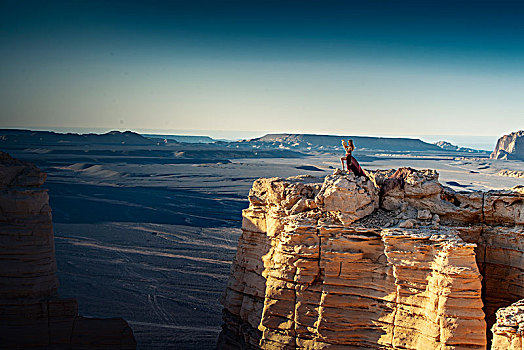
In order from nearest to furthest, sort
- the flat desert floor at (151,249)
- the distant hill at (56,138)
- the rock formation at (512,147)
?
the flat desert floor at (151,249), the distant hill at (56,138), the rock formation at (512,147)

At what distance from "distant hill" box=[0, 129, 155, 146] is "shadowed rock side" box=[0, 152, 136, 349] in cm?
13283

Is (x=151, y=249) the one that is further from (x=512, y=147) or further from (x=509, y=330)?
(x=512, y=147)

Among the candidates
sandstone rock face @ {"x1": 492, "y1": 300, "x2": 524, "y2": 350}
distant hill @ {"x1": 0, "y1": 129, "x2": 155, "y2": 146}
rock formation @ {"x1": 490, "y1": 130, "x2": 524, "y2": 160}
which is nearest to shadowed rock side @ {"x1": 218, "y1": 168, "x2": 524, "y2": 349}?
sandstone rock face @ {"x1": 492, "y1": 300, "x2": 524, "y2": 350}

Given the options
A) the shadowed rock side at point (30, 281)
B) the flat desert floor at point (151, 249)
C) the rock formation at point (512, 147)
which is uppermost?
the rock formation at point (512, 147)

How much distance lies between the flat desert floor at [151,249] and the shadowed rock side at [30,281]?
5612 mm

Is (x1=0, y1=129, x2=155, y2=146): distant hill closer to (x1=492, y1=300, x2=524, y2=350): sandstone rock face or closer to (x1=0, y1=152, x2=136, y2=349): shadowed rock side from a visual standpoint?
(x1=0, y1=152, x2=136, y2=349): shadowed rock side

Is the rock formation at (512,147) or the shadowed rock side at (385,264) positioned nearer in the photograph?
the shadowed rock side at (385,264)

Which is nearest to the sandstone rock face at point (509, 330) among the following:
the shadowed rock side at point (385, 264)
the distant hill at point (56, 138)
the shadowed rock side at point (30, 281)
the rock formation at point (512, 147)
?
the shadowed rock side at point (385, 264)

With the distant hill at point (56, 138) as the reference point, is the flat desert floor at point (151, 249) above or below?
below

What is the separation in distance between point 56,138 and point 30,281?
172349 millimetres

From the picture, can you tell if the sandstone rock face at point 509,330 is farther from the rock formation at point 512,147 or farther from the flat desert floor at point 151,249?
the rock formation at point 512,147

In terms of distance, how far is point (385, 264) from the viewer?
40.3 feet

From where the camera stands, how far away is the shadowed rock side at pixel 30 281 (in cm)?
1597

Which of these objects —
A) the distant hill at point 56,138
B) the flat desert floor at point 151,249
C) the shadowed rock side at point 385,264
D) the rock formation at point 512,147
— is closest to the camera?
the shadowed rock side at point 385,264
